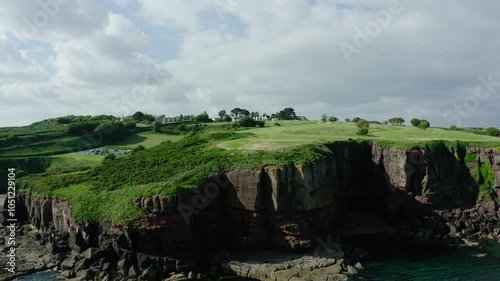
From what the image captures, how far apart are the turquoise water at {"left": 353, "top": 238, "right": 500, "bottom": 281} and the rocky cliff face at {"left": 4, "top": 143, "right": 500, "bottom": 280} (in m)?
5.54

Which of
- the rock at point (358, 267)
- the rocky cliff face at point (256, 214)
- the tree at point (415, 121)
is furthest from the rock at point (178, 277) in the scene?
the tree at point (415, 121)

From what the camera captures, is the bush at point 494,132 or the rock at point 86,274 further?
the bush at point 494,132

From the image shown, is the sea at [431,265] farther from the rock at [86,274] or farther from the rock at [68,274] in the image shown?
the rock at [86,274]

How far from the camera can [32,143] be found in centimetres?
10975

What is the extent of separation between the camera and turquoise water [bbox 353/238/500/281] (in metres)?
38.0

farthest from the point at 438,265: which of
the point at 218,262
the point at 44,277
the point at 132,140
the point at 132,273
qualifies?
the point at 132,140

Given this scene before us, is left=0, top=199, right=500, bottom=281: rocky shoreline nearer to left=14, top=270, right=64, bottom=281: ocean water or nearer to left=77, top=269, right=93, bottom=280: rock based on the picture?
left=77, top=269, right=93, bottom=280: rock

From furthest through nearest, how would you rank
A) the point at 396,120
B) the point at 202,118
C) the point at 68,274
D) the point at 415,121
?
the point at 202,118
the point at 396,120
the point at 415,121
the point at 68,274

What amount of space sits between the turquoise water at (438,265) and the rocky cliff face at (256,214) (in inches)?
218

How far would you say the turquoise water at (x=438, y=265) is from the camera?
38031 mm

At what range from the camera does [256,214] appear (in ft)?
144

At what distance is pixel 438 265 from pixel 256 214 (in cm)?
1991

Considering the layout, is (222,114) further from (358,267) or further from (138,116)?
(358,267)

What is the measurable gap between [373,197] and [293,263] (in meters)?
25.9
